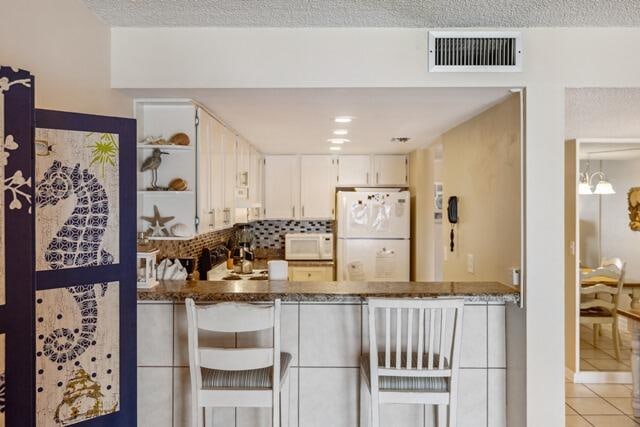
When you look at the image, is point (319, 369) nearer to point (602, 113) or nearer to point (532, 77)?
point (532, 77)

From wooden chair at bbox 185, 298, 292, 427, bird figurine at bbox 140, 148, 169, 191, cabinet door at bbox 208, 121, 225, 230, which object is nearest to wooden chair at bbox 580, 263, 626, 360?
cabinet door at bbox 208, 121, 225, 230

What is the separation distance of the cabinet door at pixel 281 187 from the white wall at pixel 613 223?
3.82 meters

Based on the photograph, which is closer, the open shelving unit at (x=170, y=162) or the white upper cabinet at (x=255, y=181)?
the open shelving unit at (x=170, y=162)

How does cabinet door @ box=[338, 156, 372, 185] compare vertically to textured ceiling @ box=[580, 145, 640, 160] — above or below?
below

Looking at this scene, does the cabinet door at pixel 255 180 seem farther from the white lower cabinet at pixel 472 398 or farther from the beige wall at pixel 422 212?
the white lower cabinet at pixel 472 398

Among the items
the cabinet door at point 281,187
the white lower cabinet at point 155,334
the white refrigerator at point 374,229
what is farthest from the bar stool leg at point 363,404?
the cabinet door at point 281,187

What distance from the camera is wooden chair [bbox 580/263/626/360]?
4191mm

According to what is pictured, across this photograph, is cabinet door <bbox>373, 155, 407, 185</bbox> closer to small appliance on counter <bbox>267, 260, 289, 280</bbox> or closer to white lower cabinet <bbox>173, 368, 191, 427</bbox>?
small appliance on counter <bbox>267, 260, 289, 280</bbox>

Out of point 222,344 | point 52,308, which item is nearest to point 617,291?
point 222,344

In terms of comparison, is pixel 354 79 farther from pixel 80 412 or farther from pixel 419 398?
pixel 80 412

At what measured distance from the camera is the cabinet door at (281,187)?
198 inches

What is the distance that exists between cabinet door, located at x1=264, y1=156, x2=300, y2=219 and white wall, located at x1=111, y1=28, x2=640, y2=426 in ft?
9.34

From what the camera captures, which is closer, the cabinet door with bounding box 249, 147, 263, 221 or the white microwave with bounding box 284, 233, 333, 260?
the cabinet door with bounding box 249, 147, 263, 221

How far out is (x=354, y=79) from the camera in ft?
7.13
